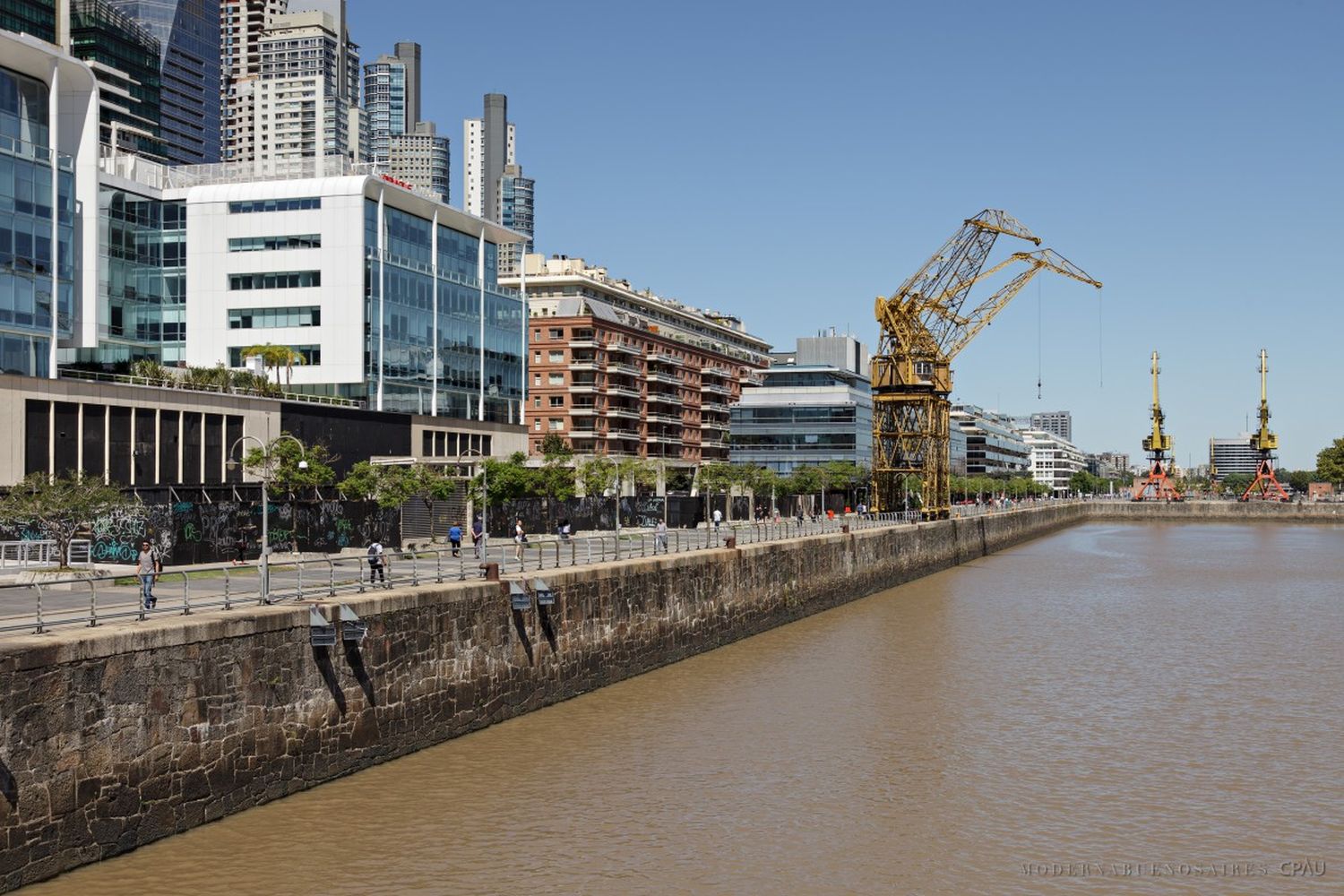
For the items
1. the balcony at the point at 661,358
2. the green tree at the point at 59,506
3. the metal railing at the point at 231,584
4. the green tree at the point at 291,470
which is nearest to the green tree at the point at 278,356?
the green tree at the point at 291,470

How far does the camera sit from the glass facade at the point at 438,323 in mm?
82562

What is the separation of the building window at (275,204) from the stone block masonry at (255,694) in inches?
1952

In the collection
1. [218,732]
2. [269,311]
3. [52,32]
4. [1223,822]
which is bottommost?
[1223,822]

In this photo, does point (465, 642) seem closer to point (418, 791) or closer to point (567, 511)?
point (418, 791)

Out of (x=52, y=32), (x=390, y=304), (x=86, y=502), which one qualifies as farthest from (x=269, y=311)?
(x=52, y=32)

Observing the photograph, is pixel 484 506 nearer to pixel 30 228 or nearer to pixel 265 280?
pixel 30 228

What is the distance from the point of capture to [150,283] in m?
83.1

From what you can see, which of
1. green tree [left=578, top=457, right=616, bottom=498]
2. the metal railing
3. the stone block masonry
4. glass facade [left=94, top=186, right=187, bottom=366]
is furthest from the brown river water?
glass facade [left=94, top=186, right=187, bottom=366]

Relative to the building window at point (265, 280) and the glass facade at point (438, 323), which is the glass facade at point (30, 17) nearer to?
the glass facade at point (438, 323)

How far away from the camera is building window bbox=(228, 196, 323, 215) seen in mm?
81750

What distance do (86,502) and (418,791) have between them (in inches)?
802

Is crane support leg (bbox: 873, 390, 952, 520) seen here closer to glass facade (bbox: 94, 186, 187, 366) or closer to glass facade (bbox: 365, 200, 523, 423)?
glass facade (bbox: 365, 200, 523, 423)

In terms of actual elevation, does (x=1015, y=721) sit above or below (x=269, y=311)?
below

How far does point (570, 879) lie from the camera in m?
21.4
